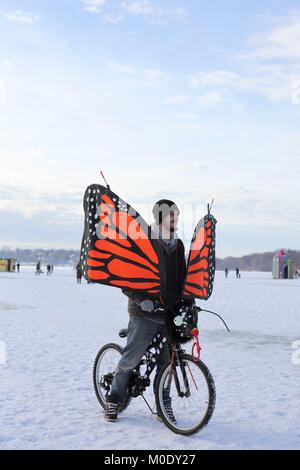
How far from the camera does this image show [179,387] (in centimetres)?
487

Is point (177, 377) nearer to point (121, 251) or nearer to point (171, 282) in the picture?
point (171, 282)

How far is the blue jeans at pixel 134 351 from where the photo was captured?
487 cm

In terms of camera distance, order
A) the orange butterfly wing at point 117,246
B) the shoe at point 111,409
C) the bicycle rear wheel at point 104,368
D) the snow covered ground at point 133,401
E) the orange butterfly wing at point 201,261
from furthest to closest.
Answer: the bicycle rear wheel at point 104,368
the shoe at point 111,409
the orange butterfly wing at point 201,261
the orange butterfly wing at point 117,246
the snow covered ground at point 133,401

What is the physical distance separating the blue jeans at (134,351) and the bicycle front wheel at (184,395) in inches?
9.0

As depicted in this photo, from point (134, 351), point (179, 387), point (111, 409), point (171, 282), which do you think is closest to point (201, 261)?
point (171, 282)

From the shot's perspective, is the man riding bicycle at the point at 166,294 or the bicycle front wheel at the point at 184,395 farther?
the man riding bicycle at the point at 166,294

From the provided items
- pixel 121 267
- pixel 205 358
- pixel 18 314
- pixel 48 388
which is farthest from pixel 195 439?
pixel 18 314

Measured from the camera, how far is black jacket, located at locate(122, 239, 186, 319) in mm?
4793

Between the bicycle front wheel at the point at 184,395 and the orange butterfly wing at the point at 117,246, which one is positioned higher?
Answer: the orange butterfly wing at the point at 117,246

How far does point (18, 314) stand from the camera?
594 inches

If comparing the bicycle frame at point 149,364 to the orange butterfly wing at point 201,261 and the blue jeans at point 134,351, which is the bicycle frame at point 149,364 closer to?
the blue jeans at point 134,351

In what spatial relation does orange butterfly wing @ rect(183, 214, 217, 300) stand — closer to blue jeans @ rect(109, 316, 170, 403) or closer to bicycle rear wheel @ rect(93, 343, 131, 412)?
blue jeans @ rect(109, 316, 170, 403)

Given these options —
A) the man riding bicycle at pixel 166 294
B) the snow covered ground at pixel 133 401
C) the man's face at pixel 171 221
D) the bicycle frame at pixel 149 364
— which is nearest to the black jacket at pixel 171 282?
the man riding bicycle at pixel 166 294
